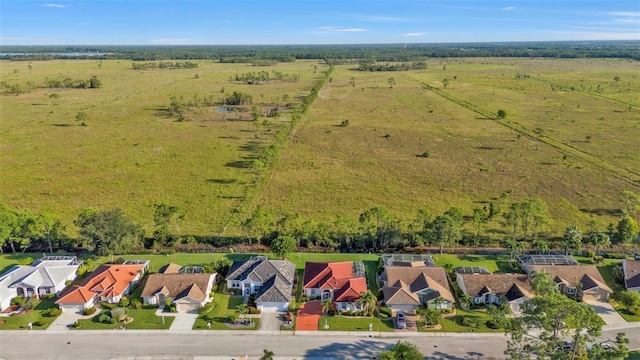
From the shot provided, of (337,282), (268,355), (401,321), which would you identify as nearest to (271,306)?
(337,282)

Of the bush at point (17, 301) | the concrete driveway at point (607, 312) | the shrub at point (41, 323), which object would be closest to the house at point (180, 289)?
the shrub at point (41, 323)

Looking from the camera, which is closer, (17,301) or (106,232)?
(17,301)

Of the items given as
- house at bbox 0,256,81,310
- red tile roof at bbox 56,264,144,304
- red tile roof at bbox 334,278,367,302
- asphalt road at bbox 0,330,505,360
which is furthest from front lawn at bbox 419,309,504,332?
house at bbox 0,256,81,310

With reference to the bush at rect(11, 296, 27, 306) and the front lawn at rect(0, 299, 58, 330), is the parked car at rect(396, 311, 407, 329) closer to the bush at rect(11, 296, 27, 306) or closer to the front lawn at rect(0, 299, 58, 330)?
the front lawn at rect(0, 299, 58, 330)

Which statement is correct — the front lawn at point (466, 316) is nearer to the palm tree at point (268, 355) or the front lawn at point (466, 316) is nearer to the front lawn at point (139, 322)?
the palm tree at point (268, 355)

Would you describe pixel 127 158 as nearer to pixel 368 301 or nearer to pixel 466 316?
pixel 368 301

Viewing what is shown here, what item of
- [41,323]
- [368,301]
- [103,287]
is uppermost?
[103,287]

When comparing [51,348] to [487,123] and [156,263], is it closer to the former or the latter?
[156,263]
